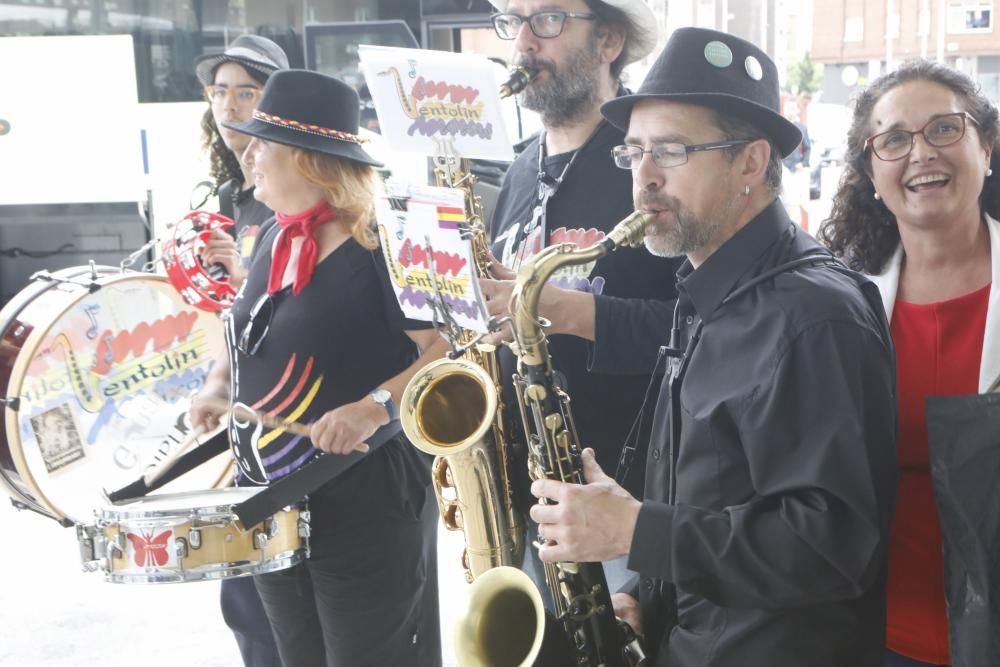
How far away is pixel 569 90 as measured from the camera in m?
2.20

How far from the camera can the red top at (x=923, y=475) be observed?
1.62 metres

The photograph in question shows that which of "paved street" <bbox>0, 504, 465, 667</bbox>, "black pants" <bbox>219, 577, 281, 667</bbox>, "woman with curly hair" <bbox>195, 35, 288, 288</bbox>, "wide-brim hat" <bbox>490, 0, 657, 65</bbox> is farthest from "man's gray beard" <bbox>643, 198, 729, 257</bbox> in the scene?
"paved street" <bbox>0, 504, 465, 667</bbox>

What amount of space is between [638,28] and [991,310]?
3.44 ft

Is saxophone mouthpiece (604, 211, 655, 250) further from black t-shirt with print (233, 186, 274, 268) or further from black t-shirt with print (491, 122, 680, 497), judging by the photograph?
black t-shirt with print (233, 186, 274, 268)

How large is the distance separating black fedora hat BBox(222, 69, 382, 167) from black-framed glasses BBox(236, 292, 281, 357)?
36cm

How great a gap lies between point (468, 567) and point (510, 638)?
387mm

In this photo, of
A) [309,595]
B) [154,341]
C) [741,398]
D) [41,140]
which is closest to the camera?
[741,398]

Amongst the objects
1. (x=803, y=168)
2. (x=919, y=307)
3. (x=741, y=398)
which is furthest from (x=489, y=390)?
(x=803, y=168)

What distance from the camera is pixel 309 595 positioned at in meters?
2.26

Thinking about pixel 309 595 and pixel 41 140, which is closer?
pixel 309 595

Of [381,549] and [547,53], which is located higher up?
[547,53]

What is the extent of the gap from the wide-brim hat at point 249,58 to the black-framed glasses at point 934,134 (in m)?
1.92

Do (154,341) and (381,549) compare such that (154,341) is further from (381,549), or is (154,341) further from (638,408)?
(638,408)

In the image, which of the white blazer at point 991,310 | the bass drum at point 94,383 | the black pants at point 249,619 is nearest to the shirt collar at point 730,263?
the white blazer at point 991,310
